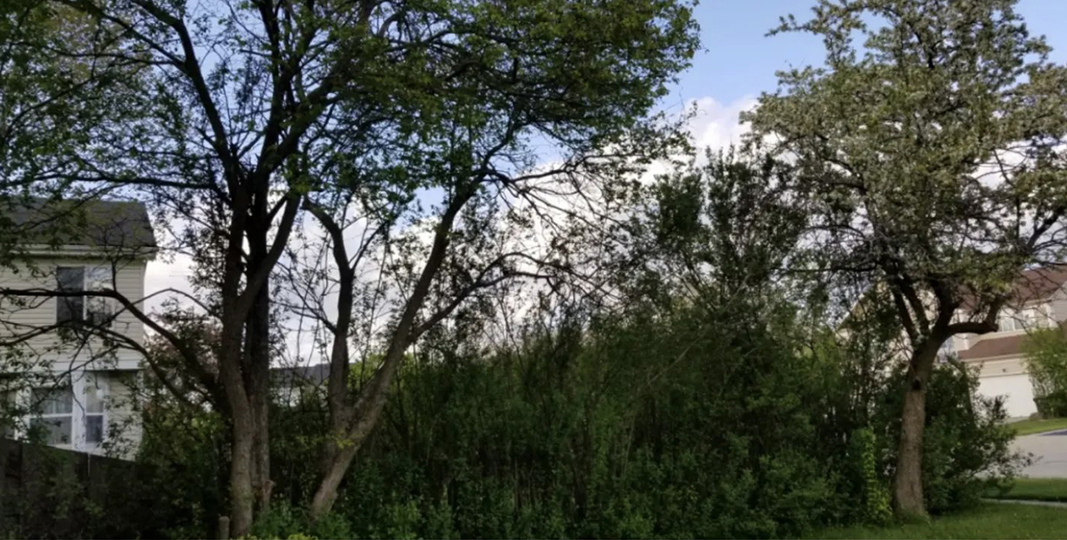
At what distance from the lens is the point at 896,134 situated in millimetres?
10328

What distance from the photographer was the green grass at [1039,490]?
1300 cm

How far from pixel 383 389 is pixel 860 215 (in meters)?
5.98

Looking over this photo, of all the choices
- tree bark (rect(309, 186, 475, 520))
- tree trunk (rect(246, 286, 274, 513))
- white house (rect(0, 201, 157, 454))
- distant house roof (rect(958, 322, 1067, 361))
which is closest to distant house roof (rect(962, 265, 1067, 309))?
tree bark (rect(309, 186, 475, 520))

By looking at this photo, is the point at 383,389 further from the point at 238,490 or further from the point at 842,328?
the point at 842,328

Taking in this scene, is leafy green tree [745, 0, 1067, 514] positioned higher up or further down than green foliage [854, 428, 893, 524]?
higher up

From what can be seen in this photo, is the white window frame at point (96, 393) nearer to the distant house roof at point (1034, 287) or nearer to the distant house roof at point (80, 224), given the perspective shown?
the distant house roof at point (80, 224)

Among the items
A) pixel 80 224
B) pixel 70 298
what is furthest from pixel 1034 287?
pixel 70 298

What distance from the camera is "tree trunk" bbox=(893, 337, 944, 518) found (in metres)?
11.3

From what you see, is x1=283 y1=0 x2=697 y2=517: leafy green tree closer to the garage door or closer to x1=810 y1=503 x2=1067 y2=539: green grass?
x1=810 y1=503 x2=1067 y2=539: green grass

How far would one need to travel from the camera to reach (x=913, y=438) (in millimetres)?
11336

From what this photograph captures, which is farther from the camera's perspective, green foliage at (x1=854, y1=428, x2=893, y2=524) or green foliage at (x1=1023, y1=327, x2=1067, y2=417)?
green foliage at (x1=1023, y1=327, x2=1067, y2=417)

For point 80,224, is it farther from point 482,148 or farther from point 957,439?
point 957,439

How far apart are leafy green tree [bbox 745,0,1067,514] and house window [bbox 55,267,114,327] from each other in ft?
25.9

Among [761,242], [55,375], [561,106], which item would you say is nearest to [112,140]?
[55,375]
